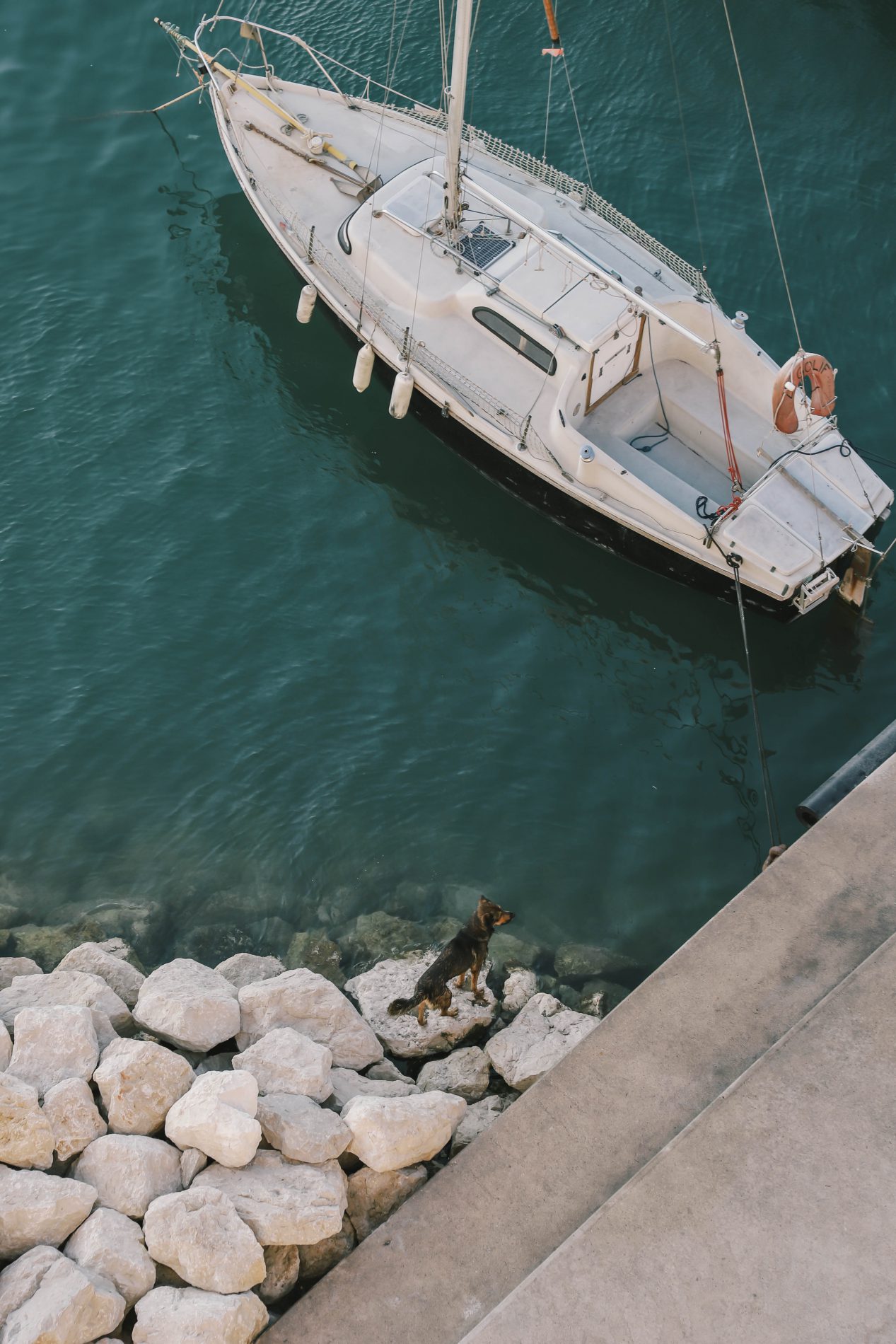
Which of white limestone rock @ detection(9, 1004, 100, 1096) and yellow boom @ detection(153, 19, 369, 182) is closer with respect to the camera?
white limestone rock @ detection(9, 1004, 100, 1096)

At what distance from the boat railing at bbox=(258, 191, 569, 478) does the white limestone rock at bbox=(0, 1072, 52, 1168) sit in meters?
11.0

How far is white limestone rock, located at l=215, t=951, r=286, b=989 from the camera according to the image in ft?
44.5

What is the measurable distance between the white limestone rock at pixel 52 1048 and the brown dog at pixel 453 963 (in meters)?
3.24

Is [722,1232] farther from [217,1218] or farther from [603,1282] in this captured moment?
[217,1218]

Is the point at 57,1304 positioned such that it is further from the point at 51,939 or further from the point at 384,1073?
the point at 51,939

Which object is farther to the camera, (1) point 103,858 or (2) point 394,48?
(2) point 394,48

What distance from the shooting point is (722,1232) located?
945 centimetres

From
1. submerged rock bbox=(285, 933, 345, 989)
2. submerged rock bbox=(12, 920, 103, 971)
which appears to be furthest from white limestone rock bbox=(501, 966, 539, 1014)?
submerged rock bbox=(12, 920, 103, 971)

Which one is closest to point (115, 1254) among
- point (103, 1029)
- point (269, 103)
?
point (103, 1029)

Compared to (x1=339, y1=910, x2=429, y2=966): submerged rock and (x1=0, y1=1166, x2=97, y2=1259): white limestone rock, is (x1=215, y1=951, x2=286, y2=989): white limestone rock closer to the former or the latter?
(x1=339, y1=910, x2=429, y2=966): submerged rock

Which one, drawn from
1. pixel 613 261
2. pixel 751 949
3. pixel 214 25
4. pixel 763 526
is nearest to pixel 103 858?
pixel 751 949

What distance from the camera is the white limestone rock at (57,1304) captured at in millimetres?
8797

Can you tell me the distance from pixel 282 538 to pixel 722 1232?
12.0m

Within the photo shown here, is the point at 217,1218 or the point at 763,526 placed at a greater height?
the point at 763,526
